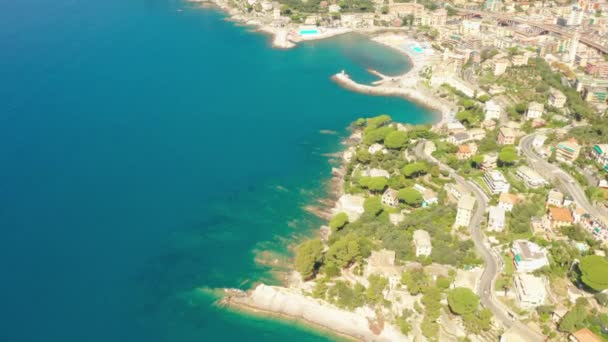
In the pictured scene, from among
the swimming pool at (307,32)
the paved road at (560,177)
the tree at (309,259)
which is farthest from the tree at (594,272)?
the swimming pool at (307,32)

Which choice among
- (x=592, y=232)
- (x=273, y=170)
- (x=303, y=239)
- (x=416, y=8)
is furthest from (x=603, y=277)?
(x=416, y=8)

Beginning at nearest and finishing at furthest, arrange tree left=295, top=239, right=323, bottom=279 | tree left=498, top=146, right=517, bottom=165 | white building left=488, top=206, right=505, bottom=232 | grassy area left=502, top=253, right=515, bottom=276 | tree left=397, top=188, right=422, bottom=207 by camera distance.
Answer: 1. grassy area left=502, top=253, right=515, bottom=276
2. tree left=295, top=239, right=323, bottom=279
3. white building left=488, top=206, right=505, bottom=232
4. tree left=397, top=188, right=422, bottom=207
5. tree left=498, top=146, right=517, bottom=165

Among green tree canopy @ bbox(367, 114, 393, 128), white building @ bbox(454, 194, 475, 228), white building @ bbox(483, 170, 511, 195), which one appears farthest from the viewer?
green tree canopy @ bbox(367, 114, 393, 128)

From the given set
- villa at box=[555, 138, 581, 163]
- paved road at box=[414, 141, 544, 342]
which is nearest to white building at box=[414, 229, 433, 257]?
paved road at box=[414, 141, 544, 342]

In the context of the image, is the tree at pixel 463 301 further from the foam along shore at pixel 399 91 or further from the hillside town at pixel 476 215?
the foam along shore at pixel 399 91

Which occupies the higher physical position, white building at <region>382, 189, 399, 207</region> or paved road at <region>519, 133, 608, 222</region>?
paved road at <region>519, 133, 608, 222</region>

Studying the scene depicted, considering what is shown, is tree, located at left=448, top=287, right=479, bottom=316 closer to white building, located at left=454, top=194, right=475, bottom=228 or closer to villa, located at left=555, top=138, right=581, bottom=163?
white building, located at left=454, top=194, right=475, bottom=228

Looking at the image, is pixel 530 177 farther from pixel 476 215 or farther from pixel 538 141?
pixel 538 141
